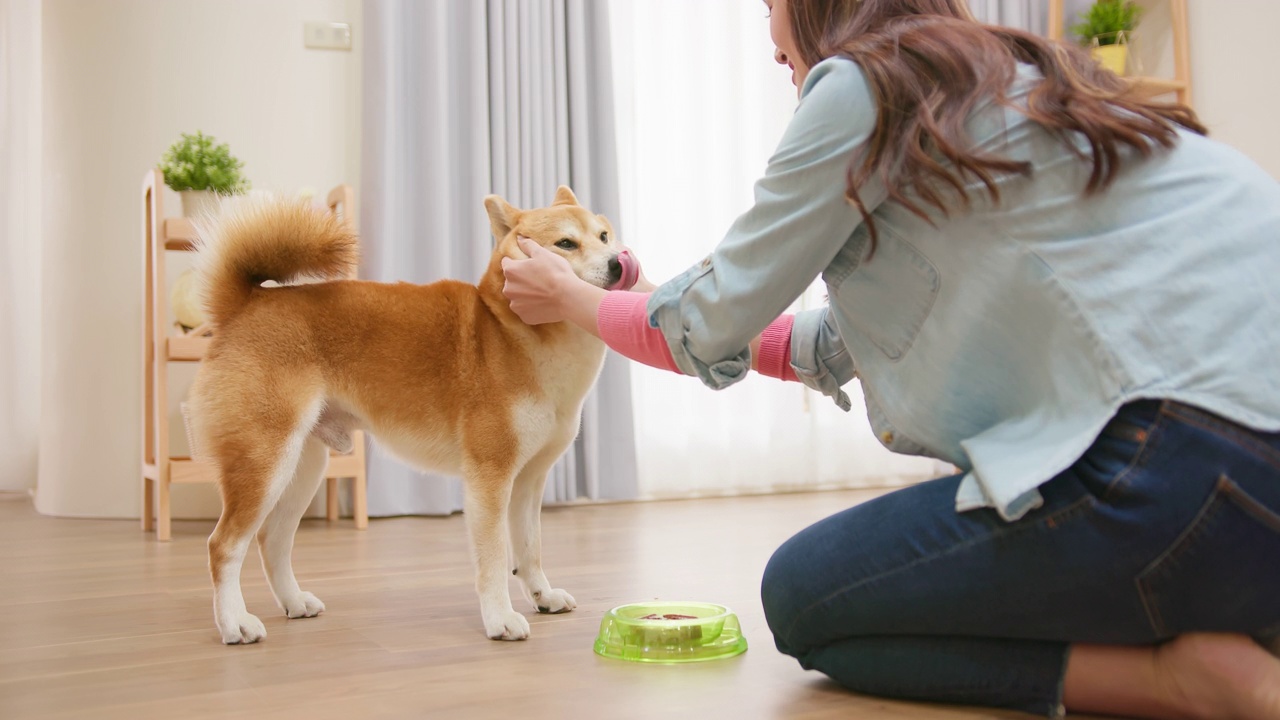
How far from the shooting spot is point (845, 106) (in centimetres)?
107

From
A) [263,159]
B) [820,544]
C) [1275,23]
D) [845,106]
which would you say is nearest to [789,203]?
[845,106]

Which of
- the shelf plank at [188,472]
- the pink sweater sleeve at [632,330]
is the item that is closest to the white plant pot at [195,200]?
the shelf plank at [188,472]

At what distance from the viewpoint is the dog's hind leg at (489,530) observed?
5.28 ft

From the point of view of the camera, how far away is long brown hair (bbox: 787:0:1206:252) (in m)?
1.02

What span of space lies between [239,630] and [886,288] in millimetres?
1146

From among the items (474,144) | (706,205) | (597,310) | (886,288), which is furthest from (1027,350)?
(706,205)

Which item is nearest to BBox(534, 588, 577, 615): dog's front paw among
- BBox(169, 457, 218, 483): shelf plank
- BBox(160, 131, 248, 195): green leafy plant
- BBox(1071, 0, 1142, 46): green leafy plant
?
BBox(169, 457, 218, 483): shelf plank

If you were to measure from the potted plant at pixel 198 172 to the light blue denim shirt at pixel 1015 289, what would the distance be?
7.79 ft

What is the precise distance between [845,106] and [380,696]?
35.9 inches

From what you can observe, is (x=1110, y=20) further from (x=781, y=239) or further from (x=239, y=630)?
(x=239, y=630)

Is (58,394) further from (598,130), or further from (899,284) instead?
(899,284)

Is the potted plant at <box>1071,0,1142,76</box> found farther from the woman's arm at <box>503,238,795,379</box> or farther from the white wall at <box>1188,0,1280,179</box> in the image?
the woman's arm at <box>503,238,795,379</box>

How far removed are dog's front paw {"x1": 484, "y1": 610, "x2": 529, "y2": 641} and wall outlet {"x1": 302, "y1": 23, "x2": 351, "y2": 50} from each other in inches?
109

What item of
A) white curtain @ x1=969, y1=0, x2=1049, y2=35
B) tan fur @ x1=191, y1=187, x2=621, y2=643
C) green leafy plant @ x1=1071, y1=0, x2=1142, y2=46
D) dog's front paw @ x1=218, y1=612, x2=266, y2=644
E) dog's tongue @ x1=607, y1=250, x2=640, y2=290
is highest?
white curtain @ x1=969, y1=0, x2=1049, y2=35
